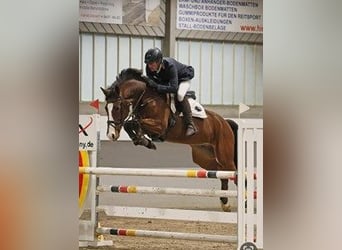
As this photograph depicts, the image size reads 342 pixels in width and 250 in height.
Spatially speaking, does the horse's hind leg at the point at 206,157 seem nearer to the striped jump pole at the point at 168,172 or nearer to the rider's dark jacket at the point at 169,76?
the rider's dark jacket at the point at 169,76

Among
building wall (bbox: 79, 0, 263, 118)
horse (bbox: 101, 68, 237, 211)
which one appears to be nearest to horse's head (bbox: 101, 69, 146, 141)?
horse (bbox: 101, 68, 237, 211)

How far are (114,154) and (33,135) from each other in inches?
167

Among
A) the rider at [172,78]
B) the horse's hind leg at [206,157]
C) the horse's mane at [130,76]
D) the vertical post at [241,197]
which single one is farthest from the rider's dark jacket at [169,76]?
the vertical post at [241,197]

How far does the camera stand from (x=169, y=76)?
3.25 metres

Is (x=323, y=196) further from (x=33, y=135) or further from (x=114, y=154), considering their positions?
(x=114, y=154)

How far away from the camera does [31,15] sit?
449mm

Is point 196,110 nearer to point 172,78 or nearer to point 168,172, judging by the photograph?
point 172,78

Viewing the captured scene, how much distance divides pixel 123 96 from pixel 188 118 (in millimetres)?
428

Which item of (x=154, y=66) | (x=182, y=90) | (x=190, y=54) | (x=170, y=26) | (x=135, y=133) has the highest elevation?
(x=170, y=26)

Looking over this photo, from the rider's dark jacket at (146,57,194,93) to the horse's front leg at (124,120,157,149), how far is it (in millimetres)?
223

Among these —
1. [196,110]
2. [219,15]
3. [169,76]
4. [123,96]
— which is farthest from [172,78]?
[219,15]

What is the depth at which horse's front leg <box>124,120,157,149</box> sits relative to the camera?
10.4 ft

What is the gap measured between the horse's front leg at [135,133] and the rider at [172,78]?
0.73ft

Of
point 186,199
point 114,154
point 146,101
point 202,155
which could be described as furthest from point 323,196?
point 114,154
